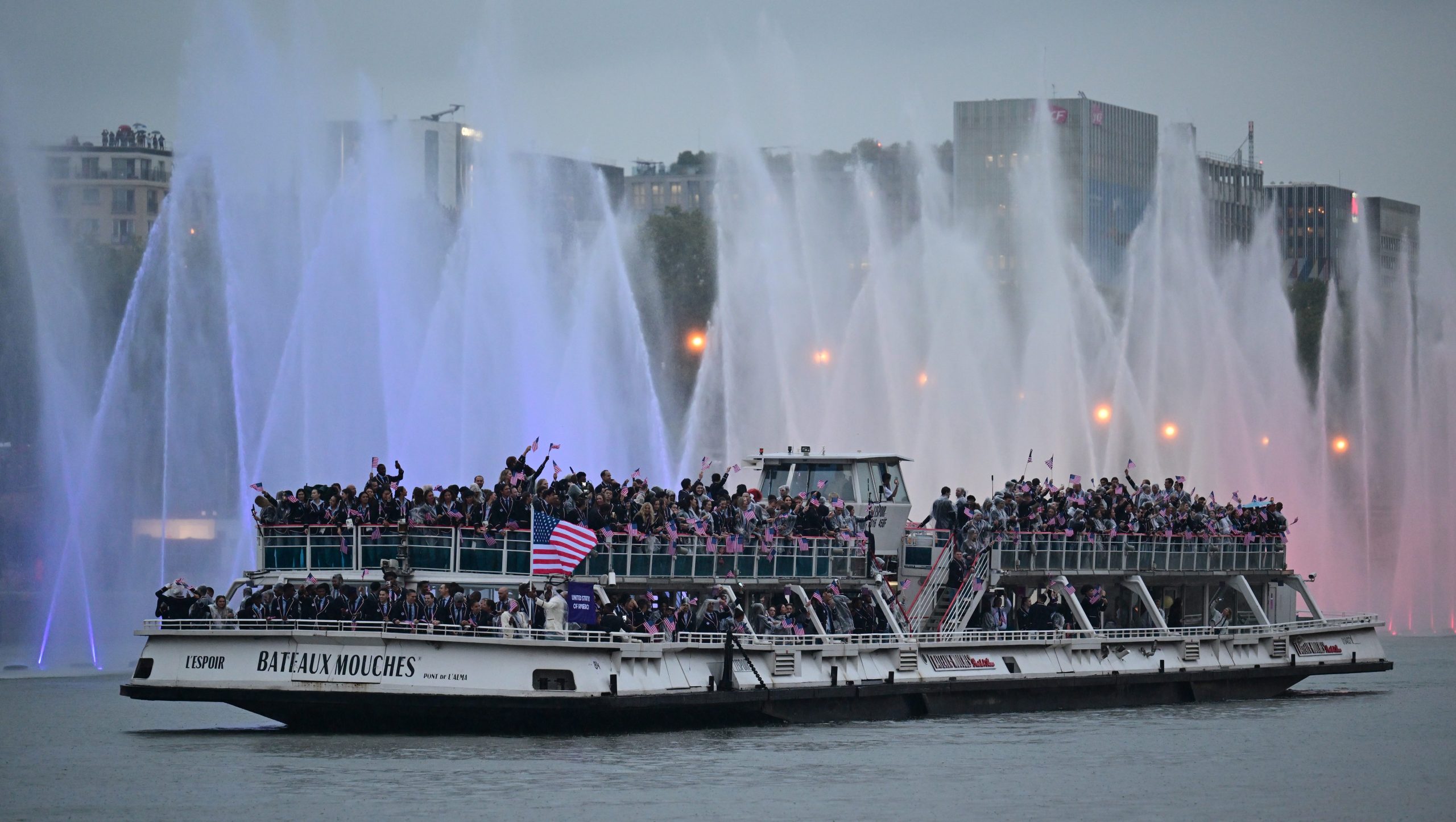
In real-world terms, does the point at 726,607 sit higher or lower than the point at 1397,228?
lower

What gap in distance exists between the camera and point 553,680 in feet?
122

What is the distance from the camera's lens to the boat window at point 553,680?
37.0m

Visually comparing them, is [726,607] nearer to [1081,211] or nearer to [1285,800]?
[1285,800]

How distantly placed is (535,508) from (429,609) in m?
2.77

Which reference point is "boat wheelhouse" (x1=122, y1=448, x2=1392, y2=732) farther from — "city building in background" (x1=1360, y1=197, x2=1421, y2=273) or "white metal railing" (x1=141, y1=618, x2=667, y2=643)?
"city building in background" (x1=1360, y1=197, x2=1421, y2=273)

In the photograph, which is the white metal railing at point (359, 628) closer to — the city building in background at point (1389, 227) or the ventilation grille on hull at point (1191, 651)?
the ventilation grille on hull at point (1191, 651)

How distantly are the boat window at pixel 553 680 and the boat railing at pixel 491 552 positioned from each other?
6.83ft

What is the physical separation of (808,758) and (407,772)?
6.63 meters

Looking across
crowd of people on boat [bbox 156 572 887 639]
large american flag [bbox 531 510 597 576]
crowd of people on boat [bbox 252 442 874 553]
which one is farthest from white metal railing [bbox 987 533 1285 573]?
large american flag [bbox 531 510 597 576]

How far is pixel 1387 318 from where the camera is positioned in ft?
298

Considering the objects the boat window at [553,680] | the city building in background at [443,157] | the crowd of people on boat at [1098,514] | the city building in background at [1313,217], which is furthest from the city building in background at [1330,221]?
the boat window at [553,680]

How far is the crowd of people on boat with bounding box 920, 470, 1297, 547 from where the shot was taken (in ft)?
149

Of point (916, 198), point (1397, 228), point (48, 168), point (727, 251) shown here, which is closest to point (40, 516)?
point (48, 168)

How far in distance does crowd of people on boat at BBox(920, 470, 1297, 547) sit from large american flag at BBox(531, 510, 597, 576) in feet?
29.0
